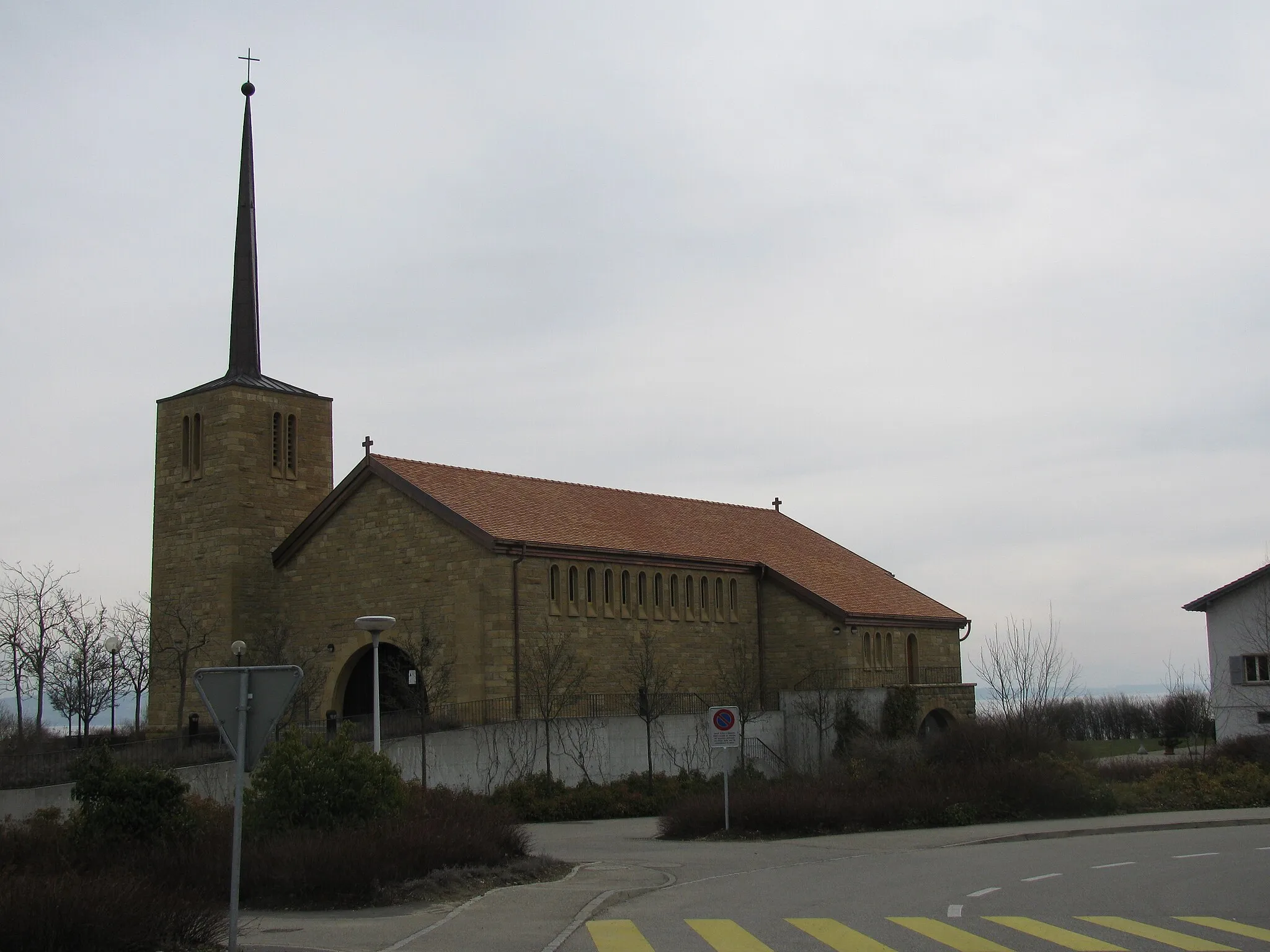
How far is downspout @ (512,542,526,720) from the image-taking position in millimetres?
36781

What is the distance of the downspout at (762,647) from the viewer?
45.6 m

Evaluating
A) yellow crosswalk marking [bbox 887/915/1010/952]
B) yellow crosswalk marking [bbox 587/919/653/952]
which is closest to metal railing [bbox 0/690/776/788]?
yellow crosswalk marking [bbox 587/919/653/952]

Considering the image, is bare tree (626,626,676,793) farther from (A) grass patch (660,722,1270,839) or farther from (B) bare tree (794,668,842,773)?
(A) grass patch (660,722,1270,839)

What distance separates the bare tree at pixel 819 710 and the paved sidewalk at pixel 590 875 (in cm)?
1082

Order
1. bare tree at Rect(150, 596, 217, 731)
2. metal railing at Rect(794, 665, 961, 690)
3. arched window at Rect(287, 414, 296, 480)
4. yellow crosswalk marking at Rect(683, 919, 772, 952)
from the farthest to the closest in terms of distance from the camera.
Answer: metal railing at Rect(794, 665, 961, 690), arched window at Rect(287, 414, 296, 480), bare tree at Rect(150, 596, 217, 731), yellow crosswalk marking at Rect(683, 919, 772, 952)

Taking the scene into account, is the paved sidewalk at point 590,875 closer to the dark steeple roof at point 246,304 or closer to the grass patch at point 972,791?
the grass patch at point 972,791

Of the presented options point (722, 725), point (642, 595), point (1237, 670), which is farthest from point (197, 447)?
point (1237, 670)

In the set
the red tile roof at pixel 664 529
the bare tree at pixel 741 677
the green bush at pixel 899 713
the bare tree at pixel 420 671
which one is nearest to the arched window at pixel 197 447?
the red tile roof at pixel 664 529

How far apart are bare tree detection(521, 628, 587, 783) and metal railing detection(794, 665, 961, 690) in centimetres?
849

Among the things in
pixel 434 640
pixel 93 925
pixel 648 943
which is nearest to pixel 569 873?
pixel 648 943

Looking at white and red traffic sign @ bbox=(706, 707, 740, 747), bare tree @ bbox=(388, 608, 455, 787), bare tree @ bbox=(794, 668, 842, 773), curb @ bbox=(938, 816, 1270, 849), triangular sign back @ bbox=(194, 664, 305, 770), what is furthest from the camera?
bare tree @ bbox=(794, 668, 842, 773)

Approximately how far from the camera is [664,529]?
148 ft

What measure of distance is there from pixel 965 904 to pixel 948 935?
2.42 m

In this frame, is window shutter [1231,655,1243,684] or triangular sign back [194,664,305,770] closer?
triangular sign back [194,664,305,770]
